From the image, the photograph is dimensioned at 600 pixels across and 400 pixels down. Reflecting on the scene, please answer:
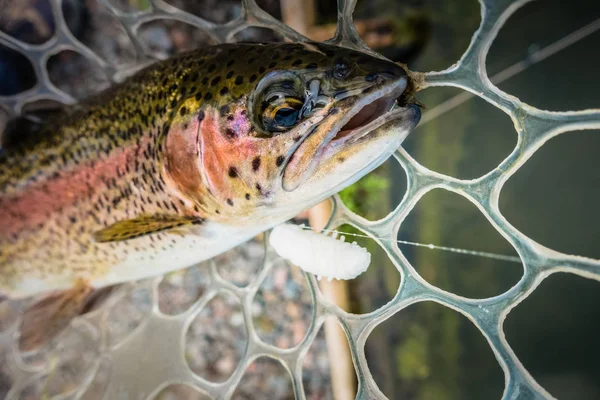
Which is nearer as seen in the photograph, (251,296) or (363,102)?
(363,102)

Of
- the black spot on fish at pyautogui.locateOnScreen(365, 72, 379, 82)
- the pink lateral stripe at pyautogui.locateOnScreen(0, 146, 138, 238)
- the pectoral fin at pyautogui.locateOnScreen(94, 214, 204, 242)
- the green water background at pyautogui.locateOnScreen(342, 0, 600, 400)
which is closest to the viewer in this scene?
the black spot on fish at pyautogui.locateOnScreen(365, 72, 379, 82)

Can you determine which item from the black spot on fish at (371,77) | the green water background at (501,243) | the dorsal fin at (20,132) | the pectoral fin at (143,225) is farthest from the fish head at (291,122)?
the green water background at (501,243)

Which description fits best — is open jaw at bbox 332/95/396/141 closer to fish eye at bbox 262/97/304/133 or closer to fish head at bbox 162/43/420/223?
fish head at bbox 162/43/420/223

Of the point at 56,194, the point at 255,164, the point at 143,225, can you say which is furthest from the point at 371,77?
the point at 56,194

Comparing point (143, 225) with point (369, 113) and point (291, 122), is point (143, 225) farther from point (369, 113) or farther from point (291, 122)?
point (369, 113)

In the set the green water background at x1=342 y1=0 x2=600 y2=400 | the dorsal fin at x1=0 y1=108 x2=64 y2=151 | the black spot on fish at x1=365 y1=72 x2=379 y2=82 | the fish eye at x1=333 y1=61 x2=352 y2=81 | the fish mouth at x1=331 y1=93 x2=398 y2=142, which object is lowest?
the green water background at x1=342 y1=0 x2=600 y2=400

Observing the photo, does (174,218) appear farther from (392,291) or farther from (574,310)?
(574,310)

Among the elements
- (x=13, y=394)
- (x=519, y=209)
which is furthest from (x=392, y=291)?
(x=13, y=394)

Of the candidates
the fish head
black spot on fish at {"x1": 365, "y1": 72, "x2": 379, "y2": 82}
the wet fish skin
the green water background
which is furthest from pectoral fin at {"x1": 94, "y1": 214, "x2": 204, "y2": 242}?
the green water background
